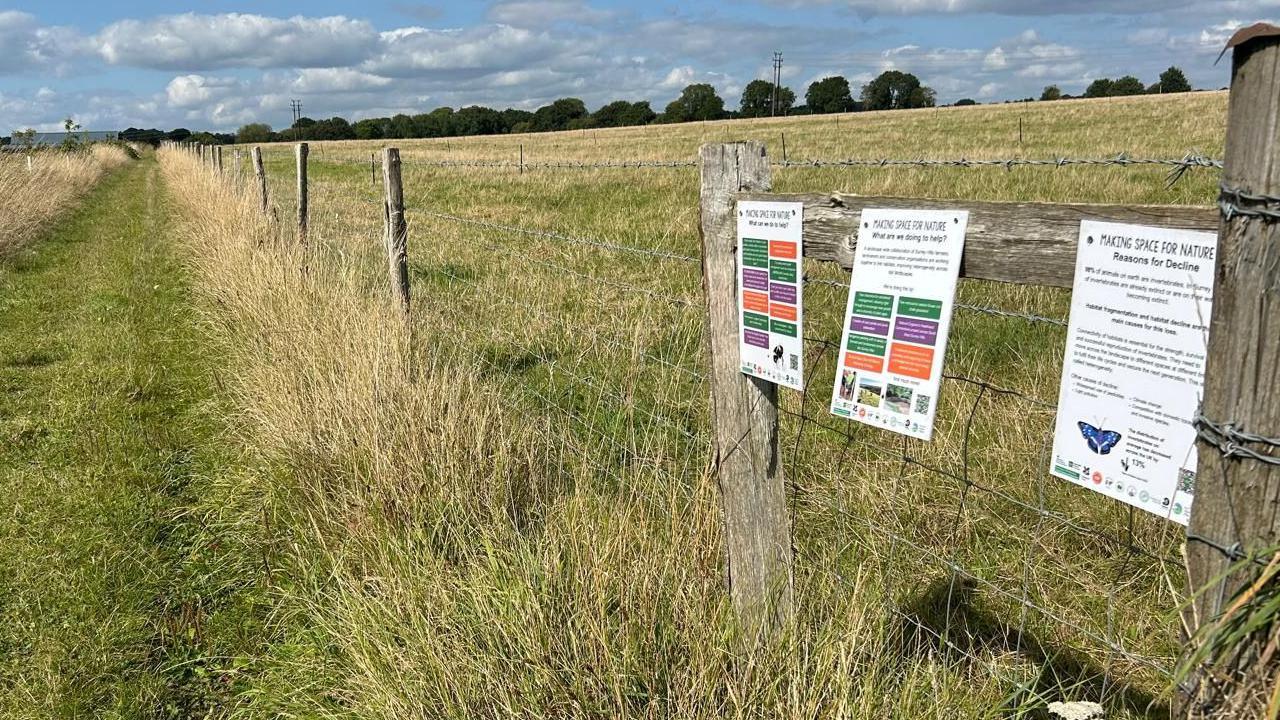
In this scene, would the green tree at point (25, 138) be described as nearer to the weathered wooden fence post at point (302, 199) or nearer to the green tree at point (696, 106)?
the weathered wooden fence post at point (302, 199)

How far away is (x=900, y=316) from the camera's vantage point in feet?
6.36

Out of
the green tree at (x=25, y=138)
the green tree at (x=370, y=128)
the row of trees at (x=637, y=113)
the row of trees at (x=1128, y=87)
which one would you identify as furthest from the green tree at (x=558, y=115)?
the green tree at (x=25, y=138)

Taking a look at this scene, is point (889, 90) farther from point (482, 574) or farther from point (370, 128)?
point (482, 574)

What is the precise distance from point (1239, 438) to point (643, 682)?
57.2 inches

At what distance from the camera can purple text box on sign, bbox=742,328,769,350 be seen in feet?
7.82

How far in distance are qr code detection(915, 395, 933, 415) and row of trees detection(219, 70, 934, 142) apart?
99.6 metres

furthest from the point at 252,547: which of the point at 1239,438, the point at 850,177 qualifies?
the point at 850,177

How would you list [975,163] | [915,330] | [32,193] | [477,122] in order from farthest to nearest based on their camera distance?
1. [477,122]
2. [32,193]
3. [975,163]
4. [915,330]

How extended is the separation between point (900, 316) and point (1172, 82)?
83885 mm

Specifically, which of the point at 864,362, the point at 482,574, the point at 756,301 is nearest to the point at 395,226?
the point at 482,574

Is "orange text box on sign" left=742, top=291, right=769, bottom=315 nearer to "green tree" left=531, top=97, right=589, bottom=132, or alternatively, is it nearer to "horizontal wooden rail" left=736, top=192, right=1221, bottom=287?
"horizontal wooden rail" left=736, top=192, right=1221, bottom=287

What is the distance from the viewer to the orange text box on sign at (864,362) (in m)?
2.01

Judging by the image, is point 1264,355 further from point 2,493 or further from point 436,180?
point 436,180

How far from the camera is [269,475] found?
13.7ft
